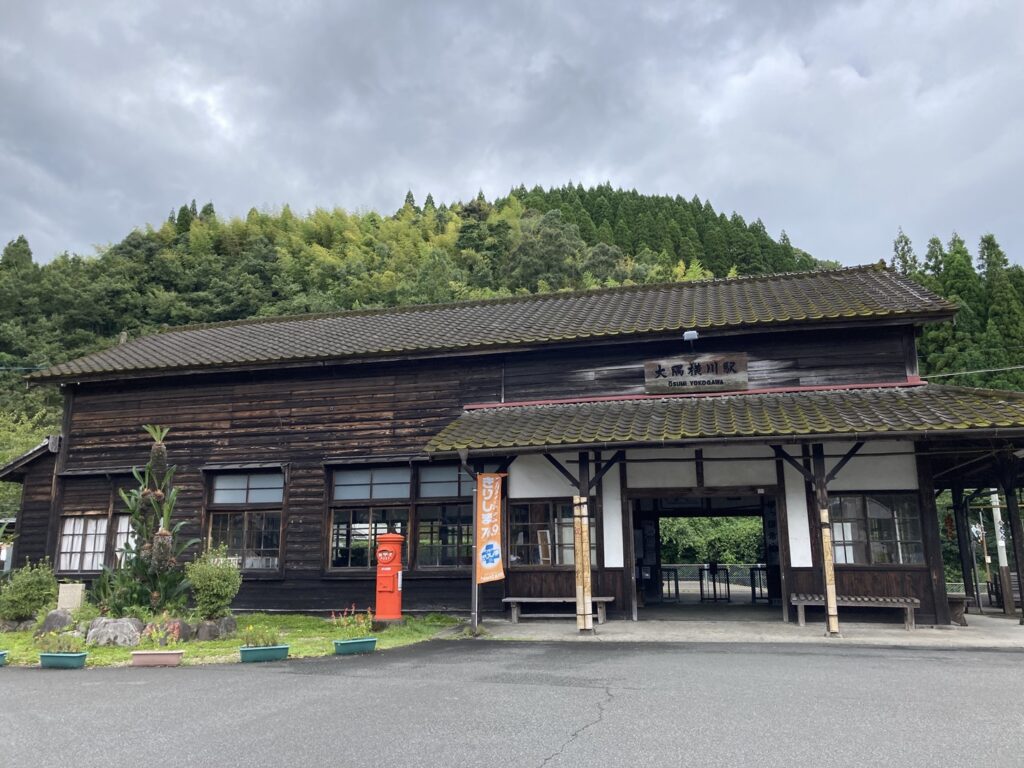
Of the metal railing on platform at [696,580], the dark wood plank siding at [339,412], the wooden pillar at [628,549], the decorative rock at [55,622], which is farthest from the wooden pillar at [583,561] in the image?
the metal railing on platform at [696,580]

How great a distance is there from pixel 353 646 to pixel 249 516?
227 inches

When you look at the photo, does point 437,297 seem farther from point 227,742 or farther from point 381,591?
point 227,742

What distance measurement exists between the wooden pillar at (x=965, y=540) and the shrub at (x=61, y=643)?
47.2ft

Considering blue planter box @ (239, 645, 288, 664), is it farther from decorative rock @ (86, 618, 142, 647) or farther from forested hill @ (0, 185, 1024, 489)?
forested hill @ (0, 185, 1024, 489)

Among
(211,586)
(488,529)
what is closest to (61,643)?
(211,586)

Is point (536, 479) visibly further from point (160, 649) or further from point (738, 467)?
point (160, 649)

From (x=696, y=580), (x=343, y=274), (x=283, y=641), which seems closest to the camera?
(x=283, y=641)

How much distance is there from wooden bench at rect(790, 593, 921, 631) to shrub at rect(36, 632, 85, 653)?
936cm

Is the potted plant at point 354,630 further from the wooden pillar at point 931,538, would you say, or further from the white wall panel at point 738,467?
the wooden pillar at point 931,538

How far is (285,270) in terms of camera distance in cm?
4403

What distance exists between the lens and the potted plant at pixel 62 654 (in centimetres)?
809

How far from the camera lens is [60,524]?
46.7 ft

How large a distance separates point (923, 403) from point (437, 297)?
98.9ft

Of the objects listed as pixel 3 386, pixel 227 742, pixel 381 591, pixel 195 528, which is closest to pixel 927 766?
pixel 227 742
